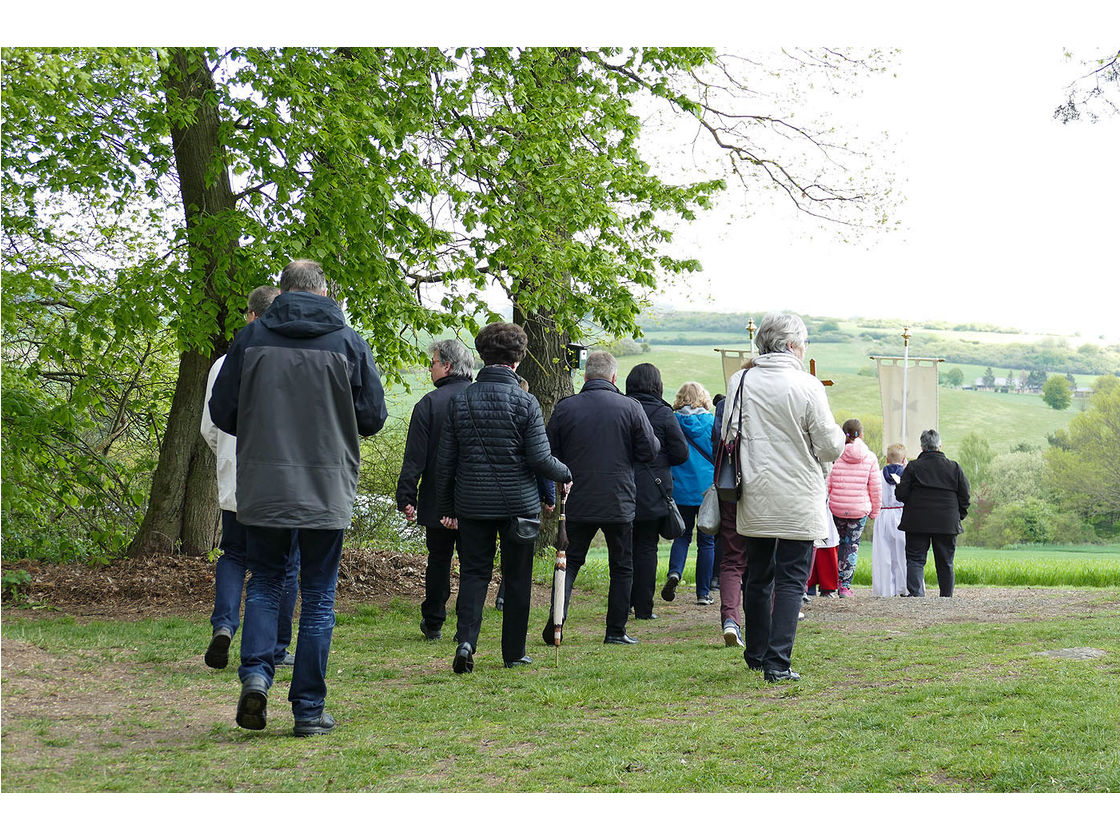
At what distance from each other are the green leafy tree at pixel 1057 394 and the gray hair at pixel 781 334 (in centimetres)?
10236

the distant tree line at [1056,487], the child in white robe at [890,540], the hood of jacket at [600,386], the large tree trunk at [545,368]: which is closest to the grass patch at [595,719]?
the hood of jacket at [600,386]

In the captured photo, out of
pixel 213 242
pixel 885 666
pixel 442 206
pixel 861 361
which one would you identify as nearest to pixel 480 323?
pixel 442 206

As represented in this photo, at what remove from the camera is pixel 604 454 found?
739 centimetres

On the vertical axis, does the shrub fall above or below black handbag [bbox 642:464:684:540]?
below

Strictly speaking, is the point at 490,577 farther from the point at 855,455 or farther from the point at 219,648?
the point at 855,455

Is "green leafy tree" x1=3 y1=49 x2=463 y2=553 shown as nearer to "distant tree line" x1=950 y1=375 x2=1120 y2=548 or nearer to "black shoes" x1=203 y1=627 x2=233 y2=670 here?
"black shoes" x1=203 y1=627 x2=233 y2=670

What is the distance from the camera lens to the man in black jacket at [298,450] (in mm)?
4742

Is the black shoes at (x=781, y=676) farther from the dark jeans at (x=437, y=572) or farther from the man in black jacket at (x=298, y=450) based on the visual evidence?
the man in black jacket at (x=298, y=450)

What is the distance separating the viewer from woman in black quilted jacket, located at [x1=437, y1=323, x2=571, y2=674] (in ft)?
20.6

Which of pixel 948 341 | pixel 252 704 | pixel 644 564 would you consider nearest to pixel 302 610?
pixel 252 704

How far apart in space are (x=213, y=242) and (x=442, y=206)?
2.14 meters

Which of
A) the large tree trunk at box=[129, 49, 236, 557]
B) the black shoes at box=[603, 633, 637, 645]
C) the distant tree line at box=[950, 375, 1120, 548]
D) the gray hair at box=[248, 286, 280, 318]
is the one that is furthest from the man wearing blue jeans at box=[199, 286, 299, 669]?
the distant tree line at box=[950, 375, 1120, 548]

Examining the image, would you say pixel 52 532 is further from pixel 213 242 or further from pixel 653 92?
pixel 653 92

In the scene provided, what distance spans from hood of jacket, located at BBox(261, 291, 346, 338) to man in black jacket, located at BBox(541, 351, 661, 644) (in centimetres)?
282
